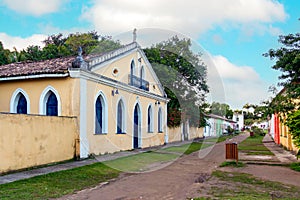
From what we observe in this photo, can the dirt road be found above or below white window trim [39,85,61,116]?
below

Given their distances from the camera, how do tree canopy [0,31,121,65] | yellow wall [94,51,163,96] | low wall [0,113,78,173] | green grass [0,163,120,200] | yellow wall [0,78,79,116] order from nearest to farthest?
green grass [0,163,120,200], low wall [0,113,78,173], yellow wall [0,78,79,116], yellow wall [94,51,163,96], tree canopy [0,31,121,65]

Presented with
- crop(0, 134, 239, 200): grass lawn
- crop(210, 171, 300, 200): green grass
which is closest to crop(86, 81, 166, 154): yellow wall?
crop(0, 134, 239, 200): grass lawn

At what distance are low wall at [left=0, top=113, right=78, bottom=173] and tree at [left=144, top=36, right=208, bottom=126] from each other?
59.3ft

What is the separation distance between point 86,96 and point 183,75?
20.2 m

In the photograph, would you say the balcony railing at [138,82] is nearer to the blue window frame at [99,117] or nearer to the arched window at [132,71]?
the arched window at [132,71]

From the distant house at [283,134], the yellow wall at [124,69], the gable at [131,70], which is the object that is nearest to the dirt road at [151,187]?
the distant house at [283,134]

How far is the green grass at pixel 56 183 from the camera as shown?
734 centimetres

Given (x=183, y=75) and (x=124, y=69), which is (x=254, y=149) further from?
(x=183, y=75)

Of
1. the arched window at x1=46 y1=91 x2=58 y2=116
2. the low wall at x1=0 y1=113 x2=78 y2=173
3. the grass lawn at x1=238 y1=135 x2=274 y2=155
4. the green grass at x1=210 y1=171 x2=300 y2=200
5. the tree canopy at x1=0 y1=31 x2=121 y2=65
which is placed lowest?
the grass lawn at x1=238 y1=135 x2=274 y2=155

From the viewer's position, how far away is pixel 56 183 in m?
8.69

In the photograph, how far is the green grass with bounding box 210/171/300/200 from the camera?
25.0 feet

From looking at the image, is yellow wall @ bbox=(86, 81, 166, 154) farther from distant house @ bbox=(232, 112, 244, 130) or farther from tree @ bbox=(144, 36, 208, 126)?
distant house @ bbox=(232, 112, 244, 130)

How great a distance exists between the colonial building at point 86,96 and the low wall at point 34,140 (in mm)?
58

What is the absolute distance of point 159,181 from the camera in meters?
9.81
